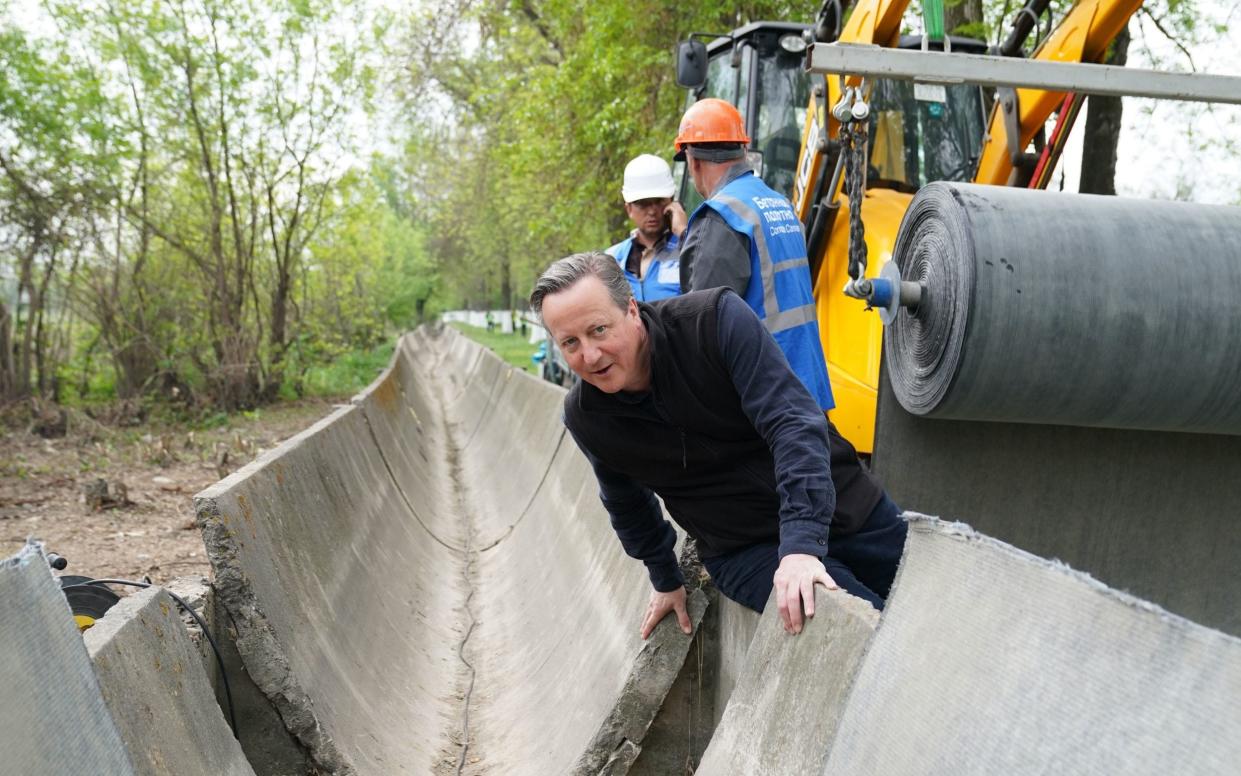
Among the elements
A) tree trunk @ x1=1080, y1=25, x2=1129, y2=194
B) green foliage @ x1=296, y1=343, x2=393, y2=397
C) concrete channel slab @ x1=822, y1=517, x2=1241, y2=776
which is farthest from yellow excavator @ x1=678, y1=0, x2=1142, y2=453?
green foliage @ x1=296, y1=343, x2=393, y2=397

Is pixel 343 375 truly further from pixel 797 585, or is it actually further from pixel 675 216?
pixel 797 585

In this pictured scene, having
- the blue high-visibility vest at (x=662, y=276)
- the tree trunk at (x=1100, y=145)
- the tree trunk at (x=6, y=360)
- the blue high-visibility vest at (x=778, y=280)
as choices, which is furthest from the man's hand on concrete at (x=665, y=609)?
the tree trunk at (x=6, y=360)

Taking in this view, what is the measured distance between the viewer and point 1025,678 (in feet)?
5.81

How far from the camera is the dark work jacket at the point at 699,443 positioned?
3.46 meters

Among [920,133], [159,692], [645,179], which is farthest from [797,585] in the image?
[920,133]

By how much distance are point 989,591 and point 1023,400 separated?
92.7 inches

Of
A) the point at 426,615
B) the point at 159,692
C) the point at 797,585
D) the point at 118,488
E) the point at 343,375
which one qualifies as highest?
the point at 797,585

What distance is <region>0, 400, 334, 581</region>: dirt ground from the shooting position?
689 cm

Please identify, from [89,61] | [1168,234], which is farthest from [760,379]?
[89,61]

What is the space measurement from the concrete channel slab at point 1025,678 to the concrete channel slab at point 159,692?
5.44 feet

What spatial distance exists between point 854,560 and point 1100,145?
9167mm

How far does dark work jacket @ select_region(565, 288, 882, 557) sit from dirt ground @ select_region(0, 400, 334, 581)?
2.93 m

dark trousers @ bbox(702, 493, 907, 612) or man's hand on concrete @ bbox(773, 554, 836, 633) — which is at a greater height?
man's hand on concrete @ bbox(773, 554, 836, 633)

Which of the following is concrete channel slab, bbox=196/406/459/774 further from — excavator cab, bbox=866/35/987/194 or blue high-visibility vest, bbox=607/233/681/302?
excavator cab, bbox=866/35/987/194
